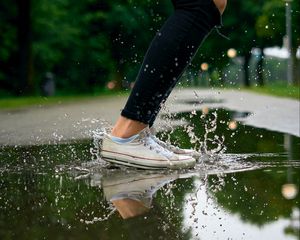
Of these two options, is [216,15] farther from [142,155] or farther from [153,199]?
[153,199]

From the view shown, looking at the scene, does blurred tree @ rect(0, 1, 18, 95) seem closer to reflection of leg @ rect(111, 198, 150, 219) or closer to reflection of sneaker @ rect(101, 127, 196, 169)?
reflection of sneaker @ rect(101, 127, 196, 169)

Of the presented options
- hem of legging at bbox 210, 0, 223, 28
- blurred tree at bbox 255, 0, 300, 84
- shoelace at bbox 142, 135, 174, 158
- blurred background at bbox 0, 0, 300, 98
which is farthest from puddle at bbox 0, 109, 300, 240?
blurred tree at bbox 255, 0, 300, 84

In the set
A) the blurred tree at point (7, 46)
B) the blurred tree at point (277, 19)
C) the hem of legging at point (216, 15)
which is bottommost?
the blurred tree at point (7, 46)

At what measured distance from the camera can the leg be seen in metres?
2.91

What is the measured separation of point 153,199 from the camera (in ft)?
7.16

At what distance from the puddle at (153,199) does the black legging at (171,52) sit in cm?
31

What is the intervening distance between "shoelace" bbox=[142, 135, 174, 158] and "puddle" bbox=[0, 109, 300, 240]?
0.45 ft

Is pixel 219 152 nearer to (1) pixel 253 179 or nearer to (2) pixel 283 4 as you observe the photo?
(1) pixel 253 179

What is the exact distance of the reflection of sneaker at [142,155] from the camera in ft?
9.74

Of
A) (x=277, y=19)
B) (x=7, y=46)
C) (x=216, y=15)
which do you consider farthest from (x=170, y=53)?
(x=277, y=19)

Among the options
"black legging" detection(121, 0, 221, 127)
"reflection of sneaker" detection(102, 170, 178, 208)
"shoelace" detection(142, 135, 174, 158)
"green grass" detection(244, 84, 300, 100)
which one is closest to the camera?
"reflection of sneaker" detection(102, 170, 178, 208)

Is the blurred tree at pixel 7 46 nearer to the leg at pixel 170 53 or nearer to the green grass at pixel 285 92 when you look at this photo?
the green grass at pixel 285 92

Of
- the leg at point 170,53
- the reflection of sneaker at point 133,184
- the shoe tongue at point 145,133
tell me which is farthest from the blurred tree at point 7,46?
the reflection of sneaker at point 133,184

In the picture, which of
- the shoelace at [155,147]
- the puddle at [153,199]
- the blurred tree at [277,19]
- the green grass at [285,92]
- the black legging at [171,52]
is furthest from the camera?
the blurred tree at [277,19]
